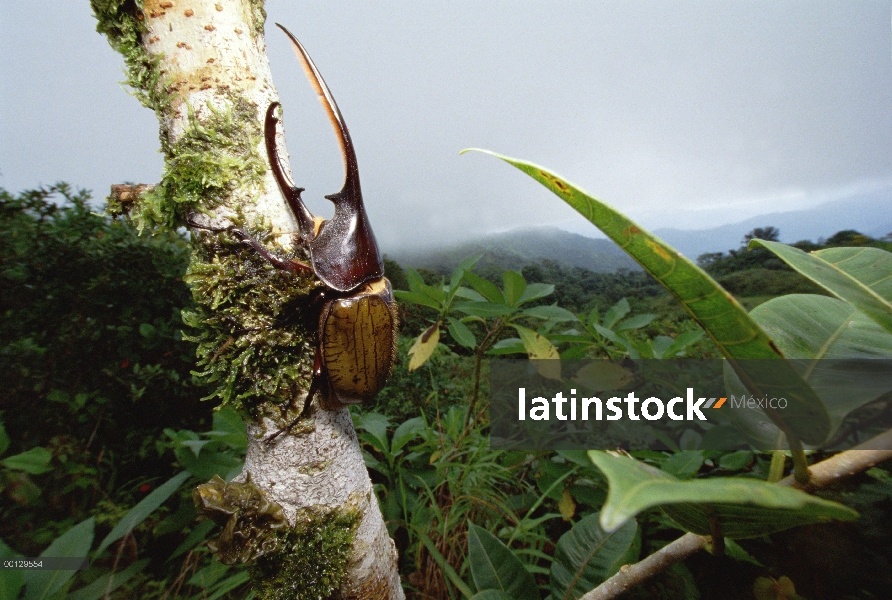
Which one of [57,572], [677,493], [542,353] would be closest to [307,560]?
[677,493]

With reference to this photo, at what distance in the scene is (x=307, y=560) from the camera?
1.91 ft

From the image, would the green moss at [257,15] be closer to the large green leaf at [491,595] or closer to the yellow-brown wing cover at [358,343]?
the yellow-brown wing cover at [358,343]

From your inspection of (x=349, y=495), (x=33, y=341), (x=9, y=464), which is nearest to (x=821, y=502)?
(x=349, y=495)

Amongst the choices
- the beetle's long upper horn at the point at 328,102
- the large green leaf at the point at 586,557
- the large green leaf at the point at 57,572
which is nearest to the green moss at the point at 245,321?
the beetle's long upper horn at the point at 328,102

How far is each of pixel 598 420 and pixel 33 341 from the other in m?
2.38

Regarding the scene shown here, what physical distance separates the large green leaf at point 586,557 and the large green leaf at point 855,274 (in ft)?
1.66

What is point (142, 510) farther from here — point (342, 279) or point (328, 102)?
point (328, 102)

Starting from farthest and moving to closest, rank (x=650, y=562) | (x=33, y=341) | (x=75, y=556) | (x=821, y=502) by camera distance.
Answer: (x=33, y=341)
(x=75, y=556)
(x=650, y=562)
(x=821, y=502)

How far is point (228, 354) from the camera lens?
1.91ft

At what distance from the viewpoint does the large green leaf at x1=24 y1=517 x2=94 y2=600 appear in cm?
88

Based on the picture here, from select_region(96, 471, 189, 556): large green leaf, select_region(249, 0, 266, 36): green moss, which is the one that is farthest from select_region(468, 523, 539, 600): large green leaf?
select_region(249, 0, 266, 36): green moss

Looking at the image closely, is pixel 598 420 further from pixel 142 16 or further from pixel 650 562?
pixel 142 16

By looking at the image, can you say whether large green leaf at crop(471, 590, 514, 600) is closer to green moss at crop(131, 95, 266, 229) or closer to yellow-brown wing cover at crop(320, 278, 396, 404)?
yellow-brown wing cover at crop(320, 278, 396, 404)

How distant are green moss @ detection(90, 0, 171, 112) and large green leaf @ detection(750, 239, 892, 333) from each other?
2.85ft
